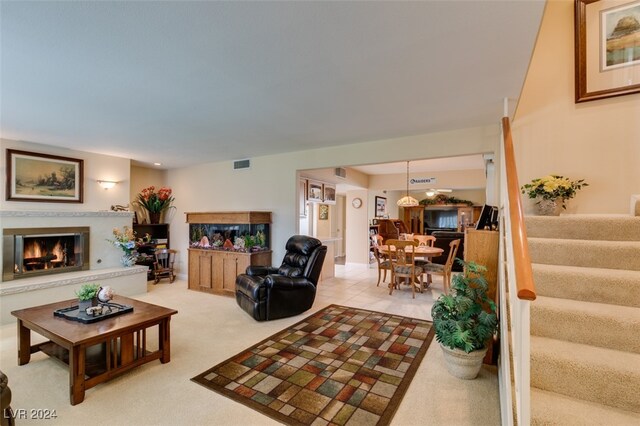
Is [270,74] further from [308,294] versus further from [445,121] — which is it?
[308,294]

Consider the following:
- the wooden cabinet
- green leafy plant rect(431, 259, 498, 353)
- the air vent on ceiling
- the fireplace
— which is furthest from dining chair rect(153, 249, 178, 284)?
green leafy plant rect(431, 259, 498, 353)

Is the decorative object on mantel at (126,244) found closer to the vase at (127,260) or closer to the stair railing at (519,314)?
the vase at (127,260)

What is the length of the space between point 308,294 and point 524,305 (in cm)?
320

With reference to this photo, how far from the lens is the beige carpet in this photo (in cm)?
201

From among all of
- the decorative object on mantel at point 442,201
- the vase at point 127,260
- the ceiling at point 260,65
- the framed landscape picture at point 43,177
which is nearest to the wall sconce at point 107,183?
the framed landscape picture at point 43,177

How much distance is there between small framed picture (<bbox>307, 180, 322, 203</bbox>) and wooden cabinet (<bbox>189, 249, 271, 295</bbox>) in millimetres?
1520

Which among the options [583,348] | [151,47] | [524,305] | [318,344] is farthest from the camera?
[318,344]

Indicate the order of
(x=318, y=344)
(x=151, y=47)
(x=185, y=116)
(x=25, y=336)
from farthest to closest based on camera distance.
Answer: (x=185, y=116), (x=318, y=344), (x=25, y=336), (x=151, y=47)

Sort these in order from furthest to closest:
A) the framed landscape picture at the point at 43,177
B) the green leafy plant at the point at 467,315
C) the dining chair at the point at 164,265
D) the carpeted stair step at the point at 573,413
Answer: the dining chair at the point at 164,265, the framed landscape picture at the point at 43,177, the green leafy plant at the point at 467,315, the carpeted stair step at the point at 573,413

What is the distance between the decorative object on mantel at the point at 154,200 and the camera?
6.43 m

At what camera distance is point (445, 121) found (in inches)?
139

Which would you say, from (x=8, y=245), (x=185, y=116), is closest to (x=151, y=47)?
(x=185, y=116)

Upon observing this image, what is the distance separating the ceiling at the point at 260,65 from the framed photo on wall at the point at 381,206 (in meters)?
5.09

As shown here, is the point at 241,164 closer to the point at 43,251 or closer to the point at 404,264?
the point at 43,251
